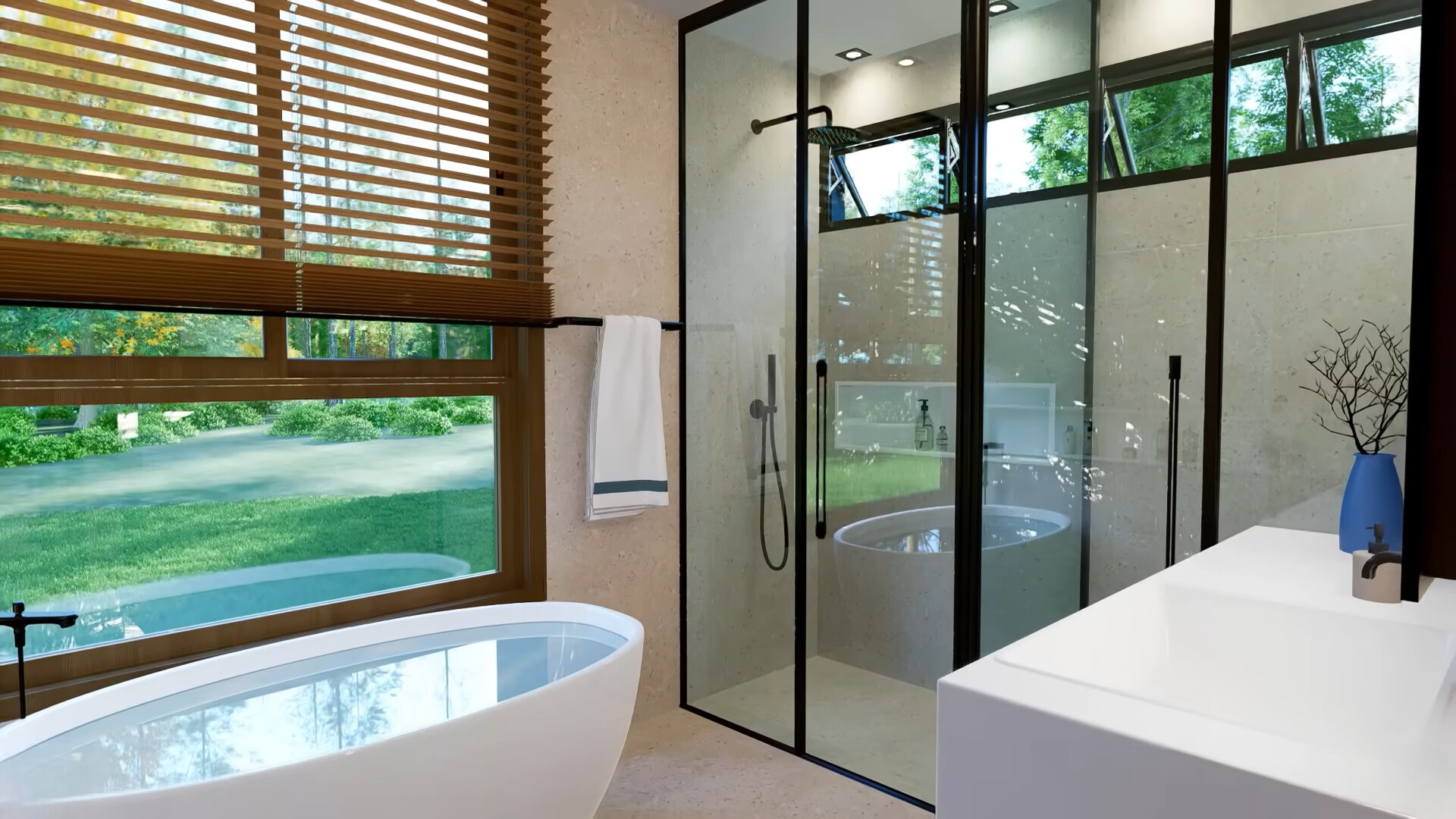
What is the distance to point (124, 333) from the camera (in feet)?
7.16

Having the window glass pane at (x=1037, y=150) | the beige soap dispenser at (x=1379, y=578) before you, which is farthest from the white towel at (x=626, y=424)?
the beige soap dispenser at (x=1379, y=578)

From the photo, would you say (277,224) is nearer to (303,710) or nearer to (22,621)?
(22,621)

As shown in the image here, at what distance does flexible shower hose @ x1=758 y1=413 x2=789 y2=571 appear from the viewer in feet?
10.3

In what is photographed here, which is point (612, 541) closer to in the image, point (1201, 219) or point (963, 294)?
point (963, 294)

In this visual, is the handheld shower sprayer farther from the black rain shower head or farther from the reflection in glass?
the reflection in glass

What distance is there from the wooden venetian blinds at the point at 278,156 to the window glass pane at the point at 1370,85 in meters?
2.21

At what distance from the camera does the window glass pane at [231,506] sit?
2123 mm

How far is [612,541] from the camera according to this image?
10.7 feet

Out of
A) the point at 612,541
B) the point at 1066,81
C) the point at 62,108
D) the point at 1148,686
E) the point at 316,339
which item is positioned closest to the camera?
the point at 1148,686

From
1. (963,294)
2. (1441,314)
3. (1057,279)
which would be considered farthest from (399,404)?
(1441,314)

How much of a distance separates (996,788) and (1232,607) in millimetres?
731

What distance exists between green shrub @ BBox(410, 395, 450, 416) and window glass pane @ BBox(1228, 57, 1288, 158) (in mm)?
2381

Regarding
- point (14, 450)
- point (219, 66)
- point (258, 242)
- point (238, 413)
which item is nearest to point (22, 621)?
point (14, 450)

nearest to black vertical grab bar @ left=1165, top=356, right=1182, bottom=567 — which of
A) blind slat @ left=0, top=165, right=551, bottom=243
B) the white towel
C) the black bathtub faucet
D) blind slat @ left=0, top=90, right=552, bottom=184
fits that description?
the white towel
